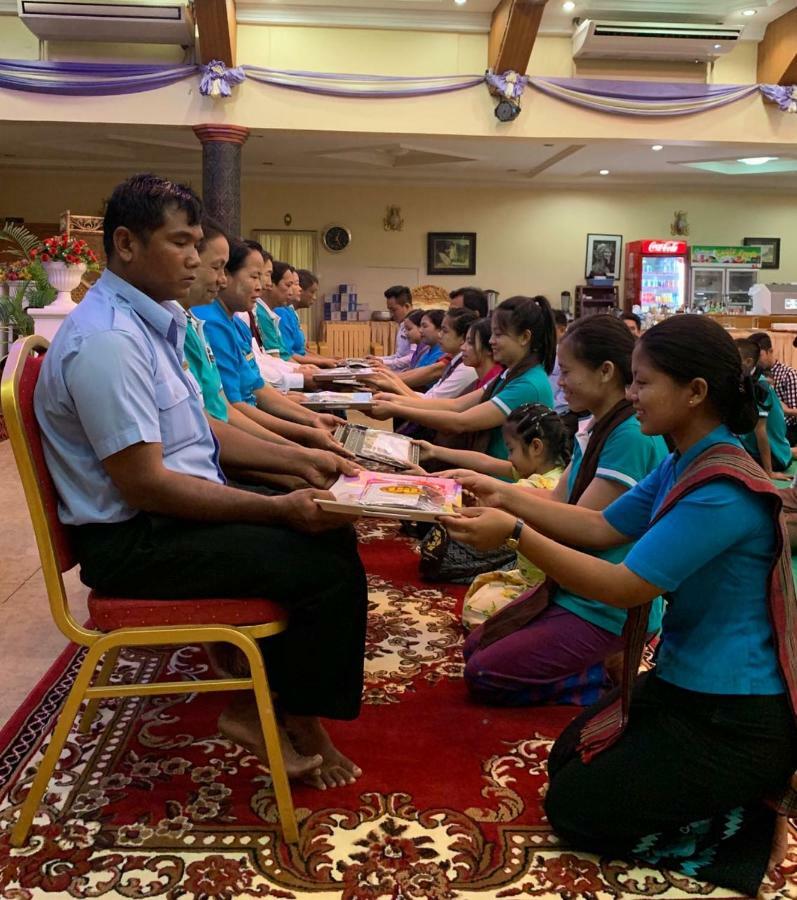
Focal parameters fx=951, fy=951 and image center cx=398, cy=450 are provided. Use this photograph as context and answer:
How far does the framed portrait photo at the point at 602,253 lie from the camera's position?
48.9 feet

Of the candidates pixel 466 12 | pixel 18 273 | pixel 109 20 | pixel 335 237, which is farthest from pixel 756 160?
pixel 18 273

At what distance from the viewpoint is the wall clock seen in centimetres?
1433

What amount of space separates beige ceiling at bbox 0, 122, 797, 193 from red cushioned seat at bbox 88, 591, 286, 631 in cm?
977

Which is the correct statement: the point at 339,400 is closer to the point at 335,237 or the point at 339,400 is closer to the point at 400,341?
the point at 400,341

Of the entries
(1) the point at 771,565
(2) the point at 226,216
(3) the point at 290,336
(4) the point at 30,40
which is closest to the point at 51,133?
(4) the point at 30,40

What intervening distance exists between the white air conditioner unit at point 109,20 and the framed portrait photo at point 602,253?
7802 mm

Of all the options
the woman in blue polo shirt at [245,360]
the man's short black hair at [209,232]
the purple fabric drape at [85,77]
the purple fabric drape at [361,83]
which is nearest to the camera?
the man's short black hair at [209,232]

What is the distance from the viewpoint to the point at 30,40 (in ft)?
30.5

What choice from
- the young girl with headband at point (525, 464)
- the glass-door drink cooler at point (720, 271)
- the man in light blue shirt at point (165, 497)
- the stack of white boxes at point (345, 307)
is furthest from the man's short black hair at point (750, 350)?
the stack of white boxes at point (345, 307)

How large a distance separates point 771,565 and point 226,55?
8399 millimetres

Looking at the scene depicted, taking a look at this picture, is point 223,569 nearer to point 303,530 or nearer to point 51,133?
point 303,530

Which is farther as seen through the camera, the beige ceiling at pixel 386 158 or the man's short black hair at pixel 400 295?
the beige ceiling at pixel 386 158

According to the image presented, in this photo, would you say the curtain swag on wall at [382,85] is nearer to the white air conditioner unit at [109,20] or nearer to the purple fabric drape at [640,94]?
the purple fabric drape at [640,94]

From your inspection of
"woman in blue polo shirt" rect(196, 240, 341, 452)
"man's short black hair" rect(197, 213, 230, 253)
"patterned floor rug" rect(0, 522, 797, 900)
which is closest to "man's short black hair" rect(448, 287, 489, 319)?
"woman in blue polo shirt" rect(196, 240, 341, 452)
